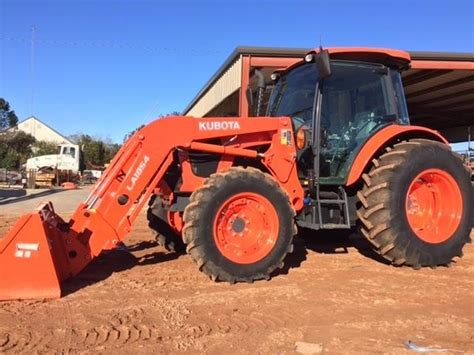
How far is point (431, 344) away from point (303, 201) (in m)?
2.65

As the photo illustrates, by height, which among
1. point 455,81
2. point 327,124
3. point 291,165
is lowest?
point 291,165

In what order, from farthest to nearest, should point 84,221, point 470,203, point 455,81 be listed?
point 455,81
point 470,203
point 84,221

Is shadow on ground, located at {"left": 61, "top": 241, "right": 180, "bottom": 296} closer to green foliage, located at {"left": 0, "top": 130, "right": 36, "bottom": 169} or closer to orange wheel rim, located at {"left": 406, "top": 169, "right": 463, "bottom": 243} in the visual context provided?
orange wheel rim, located at {"left": 406, "top": 169, "right": 463, "bottom": 243}

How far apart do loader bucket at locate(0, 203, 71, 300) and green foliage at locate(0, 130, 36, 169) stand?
153ft

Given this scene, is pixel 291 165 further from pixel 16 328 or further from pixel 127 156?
pixel 16 328

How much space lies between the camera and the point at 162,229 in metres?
7.14

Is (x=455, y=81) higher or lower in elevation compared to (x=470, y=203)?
higher

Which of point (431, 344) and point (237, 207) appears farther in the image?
point (237, 207)

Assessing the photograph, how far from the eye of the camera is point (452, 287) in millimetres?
5621

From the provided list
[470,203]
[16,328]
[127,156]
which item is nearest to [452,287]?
[470,203]

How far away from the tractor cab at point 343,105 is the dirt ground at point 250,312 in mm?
1373

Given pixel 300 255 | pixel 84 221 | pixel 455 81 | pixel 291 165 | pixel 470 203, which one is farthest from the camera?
pixel 455 81

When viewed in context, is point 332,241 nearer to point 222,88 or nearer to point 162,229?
point 162,229

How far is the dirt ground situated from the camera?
395 cm
